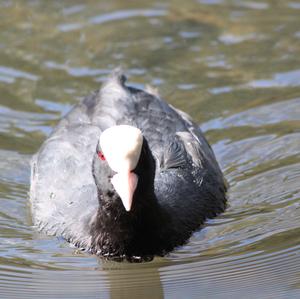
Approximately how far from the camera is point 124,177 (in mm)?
5406

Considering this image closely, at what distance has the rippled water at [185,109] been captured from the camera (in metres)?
5.67

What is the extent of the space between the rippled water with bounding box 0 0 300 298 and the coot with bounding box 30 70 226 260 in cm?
13

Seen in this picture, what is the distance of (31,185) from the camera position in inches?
Result: 275

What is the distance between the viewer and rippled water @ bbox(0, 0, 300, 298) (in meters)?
5.67

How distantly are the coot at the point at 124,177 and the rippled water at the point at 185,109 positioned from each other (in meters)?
Answer: 0.13

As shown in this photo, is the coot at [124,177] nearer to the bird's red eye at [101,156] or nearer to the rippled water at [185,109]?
the bird's red eye at [101,156]

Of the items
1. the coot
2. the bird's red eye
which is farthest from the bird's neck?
the bird's red eye

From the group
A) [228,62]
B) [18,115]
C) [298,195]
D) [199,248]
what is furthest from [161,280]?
[228,62]

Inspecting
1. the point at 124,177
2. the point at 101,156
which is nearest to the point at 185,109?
the point at 101,156

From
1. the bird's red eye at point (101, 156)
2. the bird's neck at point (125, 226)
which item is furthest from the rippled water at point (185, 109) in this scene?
the bird's red eye at point (101, 156)

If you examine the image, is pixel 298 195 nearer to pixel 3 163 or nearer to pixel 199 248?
pixel 199 248

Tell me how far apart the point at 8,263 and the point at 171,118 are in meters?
1.74

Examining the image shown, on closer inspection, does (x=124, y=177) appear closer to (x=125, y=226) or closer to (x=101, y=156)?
(x=101, y=156)

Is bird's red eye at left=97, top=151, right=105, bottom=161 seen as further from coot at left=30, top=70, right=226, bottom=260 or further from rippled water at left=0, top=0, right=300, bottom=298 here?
rippled water at left=0, top=0, right=300, bottom=298
